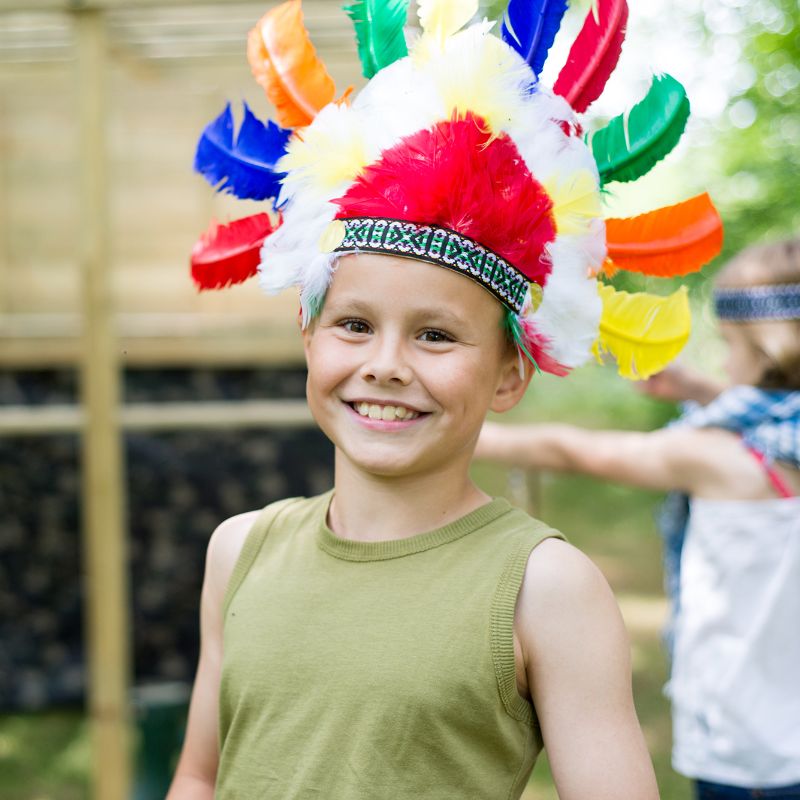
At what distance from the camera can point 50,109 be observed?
4.56 meters

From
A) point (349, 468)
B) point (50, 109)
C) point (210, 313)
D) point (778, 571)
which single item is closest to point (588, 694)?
point (349, 468)

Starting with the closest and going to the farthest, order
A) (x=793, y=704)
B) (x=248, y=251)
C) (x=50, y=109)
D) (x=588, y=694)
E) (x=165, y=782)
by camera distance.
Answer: (x=588, y=694) < (x=248, y=251) < (x=793, y=704) < (x=165, y=782) < (x=50, y=109)

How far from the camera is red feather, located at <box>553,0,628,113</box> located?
4.68ft

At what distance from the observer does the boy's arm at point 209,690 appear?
155 cm

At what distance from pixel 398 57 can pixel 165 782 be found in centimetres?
307

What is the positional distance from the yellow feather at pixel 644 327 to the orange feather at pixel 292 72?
19.5 inches

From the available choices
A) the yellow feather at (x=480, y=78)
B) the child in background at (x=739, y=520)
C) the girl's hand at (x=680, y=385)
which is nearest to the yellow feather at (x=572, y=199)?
the yellow feather at (x=480, y=78)

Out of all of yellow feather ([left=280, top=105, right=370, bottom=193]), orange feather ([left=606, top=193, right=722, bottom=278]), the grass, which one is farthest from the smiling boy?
the grass

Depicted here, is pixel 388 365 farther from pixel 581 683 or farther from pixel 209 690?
pixel 209 690

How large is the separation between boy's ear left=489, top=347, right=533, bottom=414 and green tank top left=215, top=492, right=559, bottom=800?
0.45ft

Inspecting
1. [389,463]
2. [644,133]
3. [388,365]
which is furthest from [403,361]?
[644,133]

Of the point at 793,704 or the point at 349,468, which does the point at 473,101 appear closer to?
the point at 349,468

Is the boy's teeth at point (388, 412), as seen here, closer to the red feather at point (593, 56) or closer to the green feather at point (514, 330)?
the green feather at point (514, 330)

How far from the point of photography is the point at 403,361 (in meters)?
1.32
